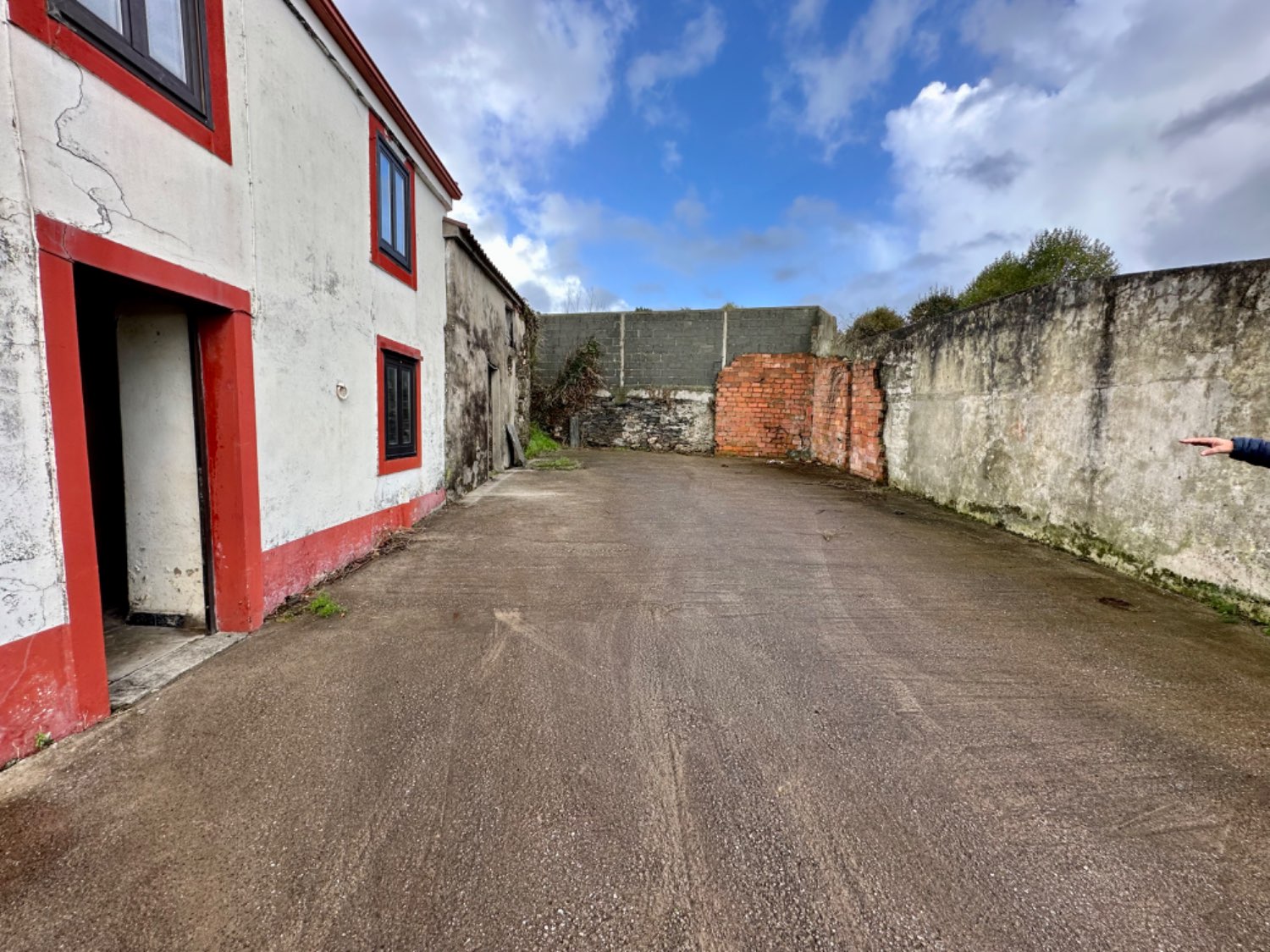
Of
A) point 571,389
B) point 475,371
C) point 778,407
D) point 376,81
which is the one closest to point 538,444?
point 571,389

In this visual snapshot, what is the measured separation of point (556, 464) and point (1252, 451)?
1026cm

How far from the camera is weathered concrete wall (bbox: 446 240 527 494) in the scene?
7457 millimetres

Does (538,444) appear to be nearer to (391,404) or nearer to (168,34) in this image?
(391,404)

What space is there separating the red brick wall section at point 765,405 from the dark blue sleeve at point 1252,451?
11.4m

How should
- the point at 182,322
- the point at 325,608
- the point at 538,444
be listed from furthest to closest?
the point at 538,444, the point at 325,608, the point at 182,322

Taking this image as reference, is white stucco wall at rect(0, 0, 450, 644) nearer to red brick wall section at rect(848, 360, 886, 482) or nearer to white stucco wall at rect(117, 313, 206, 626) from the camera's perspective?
white stucco wall at rect(117, 313, 206, 626)

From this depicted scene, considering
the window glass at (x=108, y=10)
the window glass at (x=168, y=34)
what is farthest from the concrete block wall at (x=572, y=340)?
the window glass at (x=108, y=10)

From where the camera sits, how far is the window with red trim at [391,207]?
17.0 feet

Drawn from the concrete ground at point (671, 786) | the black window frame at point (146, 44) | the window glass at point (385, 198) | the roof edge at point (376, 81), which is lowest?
the concrete ground at point (671, 786)

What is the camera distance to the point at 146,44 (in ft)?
8.83

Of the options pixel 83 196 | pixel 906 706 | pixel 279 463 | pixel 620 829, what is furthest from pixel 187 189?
pixel 906 706

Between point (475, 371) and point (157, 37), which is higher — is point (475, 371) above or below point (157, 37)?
below

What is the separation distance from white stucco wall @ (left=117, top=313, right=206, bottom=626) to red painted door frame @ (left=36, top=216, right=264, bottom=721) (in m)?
0.11

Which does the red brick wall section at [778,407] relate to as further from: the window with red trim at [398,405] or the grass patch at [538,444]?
the window with red trim at [398,405]
